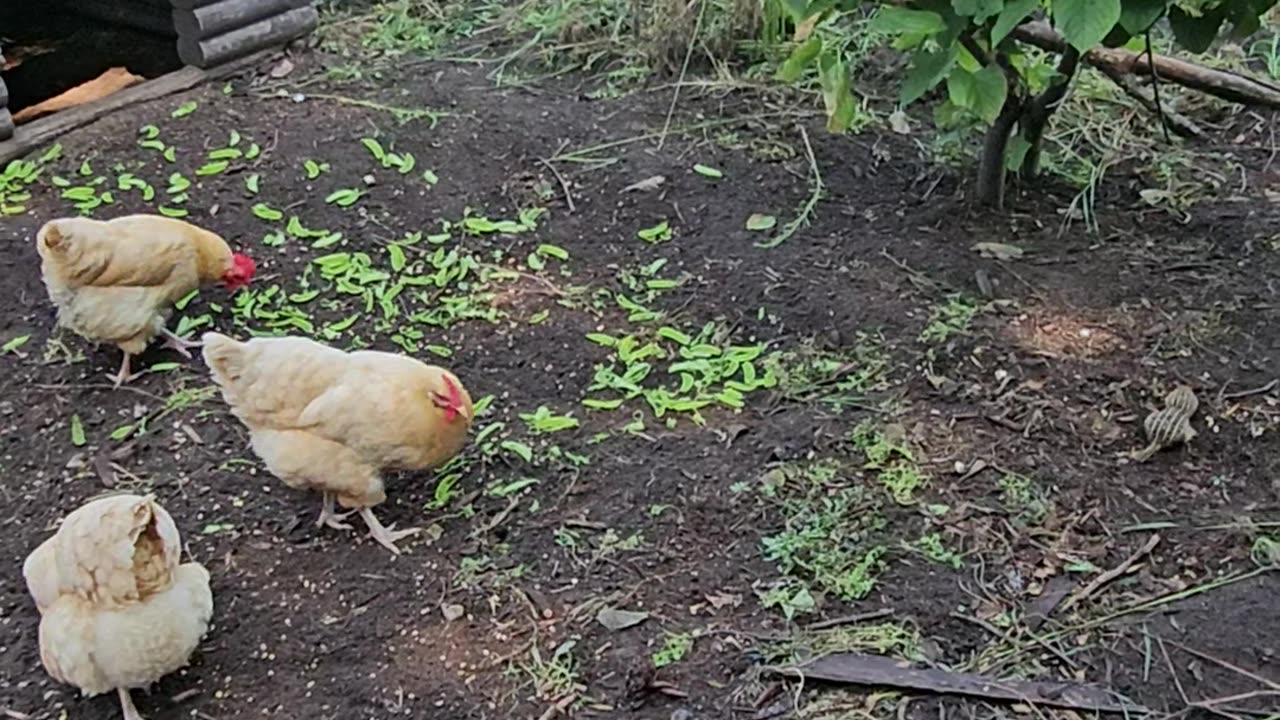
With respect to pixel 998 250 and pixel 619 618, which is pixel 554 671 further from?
pixel 998 250

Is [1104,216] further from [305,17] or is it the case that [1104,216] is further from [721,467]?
[305,17]

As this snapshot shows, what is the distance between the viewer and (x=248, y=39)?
19.1ft

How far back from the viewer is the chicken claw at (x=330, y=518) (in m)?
3.38

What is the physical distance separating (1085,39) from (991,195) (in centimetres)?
157

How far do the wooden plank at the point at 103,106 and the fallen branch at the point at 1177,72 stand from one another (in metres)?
3.38

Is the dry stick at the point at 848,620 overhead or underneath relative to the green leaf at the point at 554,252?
underneath

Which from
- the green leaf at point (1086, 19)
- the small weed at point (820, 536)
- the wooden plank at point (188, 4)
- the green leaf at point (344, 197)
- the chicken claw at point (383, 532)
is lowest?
the chicken claw at point (383, 532)

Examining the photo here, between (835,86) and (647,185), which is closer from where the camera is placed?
(835,86)

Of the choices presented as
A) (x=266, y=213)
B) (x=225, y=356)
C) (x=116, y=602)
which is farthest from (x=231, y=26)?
(x=116, y=602)

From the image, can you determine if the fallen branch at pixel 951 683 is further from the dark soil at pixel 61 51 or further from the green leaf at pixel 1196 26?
the dark soil at pixel 61 51

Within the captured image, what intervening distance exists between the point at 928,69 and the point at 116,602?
7.91 ft

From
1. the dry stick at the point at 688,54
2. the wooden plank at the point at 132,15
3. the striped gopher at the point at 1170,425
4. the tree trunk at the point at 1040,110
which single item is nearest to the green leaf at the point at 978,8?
the tree trunk at the point at 1040,110

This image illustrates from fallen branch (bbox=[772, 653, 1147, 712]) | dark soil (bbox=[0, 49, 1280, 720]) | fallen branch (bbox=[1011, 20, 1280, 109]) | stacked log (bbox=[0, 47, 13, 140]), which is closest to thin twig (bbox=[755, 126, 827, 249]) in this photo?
dark soil (bbox=[0, 49, 1280, 720])

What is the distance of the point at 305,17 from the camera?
19.8ft
